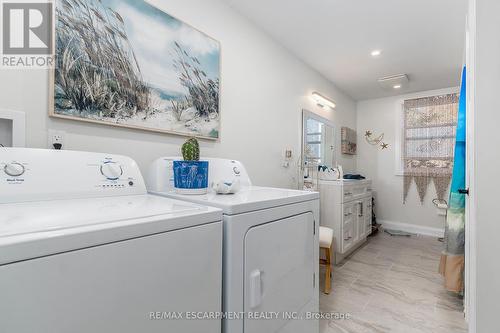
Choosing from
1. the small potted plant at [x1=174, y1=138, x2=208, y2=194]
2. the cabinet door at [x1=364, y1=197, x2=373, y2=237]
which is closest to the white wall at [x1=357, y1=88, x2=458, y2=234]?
the cabinet door at [x1=364, y1=197, x2=373, y2=237]

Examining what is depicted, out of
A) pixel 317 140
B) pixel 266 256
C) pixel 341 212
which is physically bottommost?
pixel 341 212

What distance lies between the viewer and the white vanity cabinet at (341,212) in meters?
2.77

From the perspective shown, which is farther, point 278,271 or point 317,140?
point 317,140

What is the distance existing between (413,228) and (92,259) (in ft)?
16.0

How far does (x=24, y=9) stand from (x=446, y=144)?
16.3 feet

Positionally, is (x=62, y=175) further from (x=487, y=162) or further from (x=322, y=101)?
(x=322, y=101)

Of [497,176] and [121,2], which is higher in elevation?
[121,2]

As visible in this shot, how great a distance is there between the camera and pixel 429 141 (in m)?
4.00

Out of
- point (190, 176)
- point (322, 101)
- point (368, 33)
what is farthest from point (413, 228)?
point (190, 176)

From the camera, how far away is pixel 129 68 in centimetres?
136

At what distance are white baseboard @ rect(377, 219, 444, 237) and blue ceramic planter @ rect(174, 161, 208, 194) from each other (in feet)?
14.1

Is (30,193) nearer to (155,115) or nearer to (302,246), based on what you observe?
(155,115)

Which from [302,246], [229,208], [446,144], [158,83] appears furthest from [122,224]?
[446,144]

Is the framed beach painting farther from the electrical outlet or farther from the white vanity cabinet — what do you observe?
the white vanity cabinet
